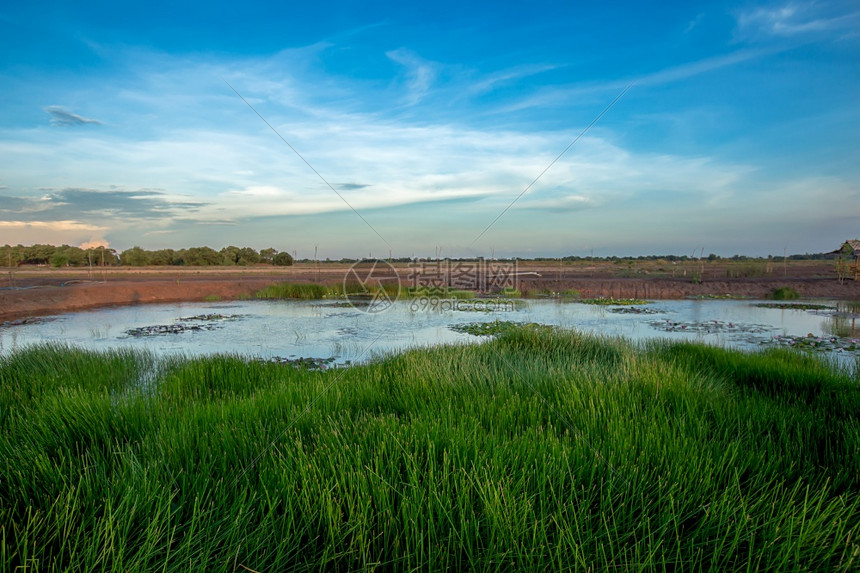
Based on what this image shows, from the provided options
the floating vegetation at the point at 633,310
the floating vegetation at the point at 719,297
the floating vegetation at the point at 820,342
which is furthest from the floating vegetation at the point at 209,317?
the floating vegetation at the point at 719,297

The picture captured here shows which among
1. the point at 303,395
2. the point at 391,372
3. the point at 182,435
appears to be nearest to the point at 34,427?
the point at 182,435

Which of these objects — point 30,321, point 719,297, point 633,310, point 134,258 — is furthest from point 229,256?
point 719,297

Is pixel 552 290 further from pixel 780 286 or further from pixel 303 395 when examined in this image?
pixel 303 395

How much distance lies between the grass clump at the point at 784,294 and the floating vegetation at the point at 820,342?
47.8ft

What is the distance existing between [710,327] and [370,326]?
35.2ft

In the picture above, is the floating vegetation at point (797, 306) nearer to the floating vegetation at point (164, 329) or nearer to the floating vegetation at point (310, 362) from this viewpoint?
the floating vegetation at point (310, 362)

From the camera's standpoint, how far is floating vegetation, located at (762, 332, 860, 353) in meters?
9.70

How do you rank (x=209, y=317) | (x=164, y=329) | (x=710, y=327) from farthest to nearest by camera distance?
1. (x=209, y=317)
2. (x=710, y=327)
3. (x=164, y=329)

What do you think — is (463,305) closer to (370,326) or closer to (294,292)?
(370,326)

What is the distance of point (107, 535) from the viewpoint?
1937mm

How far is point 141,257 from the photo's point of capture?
187 ft

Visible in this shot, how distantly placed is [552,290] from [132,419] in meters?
26.9

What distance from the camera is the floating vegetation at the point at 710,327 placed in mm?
12883

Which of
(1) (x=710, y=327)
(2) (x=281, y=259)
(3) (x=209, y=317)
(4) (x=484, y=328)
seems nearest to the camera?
(4) (x=484, y=328)
